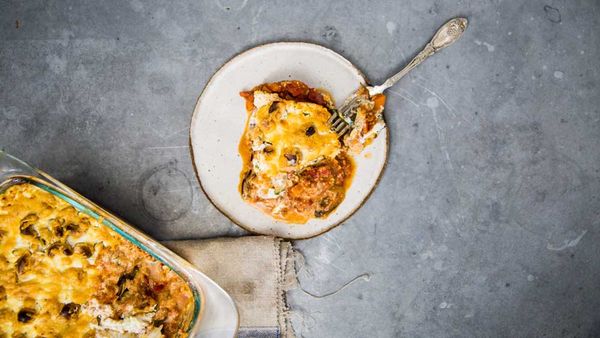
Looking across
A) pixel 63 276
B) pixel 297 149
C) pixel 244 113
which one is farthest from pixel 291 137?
pixel 63 276

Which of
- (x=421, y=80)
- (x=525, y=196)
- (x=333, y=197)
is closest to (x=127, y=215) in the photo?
(x=333, y=197)

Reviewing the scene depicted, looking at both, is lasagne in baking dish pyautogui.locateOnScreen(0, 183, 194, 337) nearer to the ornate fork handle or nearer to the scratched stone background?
the scratched stone background

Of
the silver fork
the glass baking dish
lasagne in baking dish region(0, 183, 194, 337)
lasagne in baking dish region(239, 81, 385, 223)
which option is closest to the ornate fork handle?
the silver fork

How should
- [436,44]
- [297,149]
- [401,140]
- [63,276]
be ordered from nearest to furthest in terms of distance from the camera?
1. [63,276]
2. [297,149]
3. [436,44]
4. [401,140]

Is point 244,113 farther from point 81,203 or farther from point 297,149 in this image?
point 81,203

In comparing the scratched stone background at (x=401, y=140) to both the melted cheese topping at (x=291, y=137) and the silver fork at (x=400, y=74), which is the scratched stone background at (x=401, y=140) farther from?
the melted cheese topping at (x=291, y=137)

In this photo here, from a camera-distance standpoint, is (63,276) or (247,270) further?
(247,270)

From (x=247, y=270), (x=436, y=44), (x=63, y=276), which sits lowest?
(x=247, y=270)
